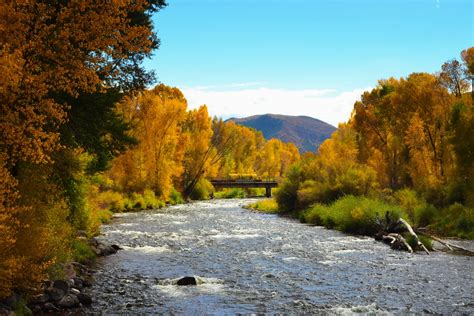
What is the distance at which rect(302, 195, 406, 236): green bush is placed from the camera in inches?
1287

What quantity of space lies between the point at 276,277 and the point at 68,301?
8.52m

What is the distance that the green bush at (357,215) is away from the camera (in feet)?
107

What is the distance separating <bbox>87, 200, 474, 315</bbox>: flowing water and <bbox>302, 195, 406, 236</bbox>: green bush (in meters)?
2.33

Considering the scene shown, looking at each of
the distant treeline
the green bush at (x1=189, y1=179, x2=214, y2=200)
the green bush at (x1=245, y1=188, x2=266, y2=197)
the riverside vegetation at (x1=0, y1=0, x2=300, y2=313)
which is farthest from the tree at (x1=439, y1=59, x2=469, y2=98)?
the green bush at (x1=245, y1=188, x2=266, y2=197)

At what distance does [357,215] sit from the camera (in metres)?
34.0

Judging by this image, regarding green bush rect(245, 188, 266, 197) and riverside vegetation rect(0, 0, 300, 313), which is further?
green bush rect(245, 188, 266, 197)

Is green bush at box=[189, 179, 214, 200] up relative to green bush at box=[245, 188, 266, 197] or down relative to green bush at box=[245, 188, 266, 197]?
up

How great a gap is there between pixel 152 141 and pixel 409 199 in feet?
115

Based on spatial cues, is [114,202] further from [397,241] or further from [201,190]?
[397,241]

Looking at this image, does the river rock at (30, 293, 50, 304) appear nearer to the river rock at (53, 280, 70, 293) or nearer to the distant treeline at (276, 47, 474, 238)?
the river rock at (53, 280, 70, 293)

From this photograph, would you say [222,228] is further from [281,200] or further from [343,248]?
[281,200]

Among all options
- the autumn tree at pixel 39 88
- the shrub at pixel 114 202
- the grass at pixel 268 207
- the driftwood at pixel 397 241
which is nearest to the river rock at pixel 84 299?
the autumn tree at pixel 39 88

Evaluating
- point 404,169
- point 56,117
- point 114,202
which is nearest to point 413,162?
point 404,169

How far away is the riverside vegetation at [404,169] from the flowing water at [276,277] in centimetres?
528
